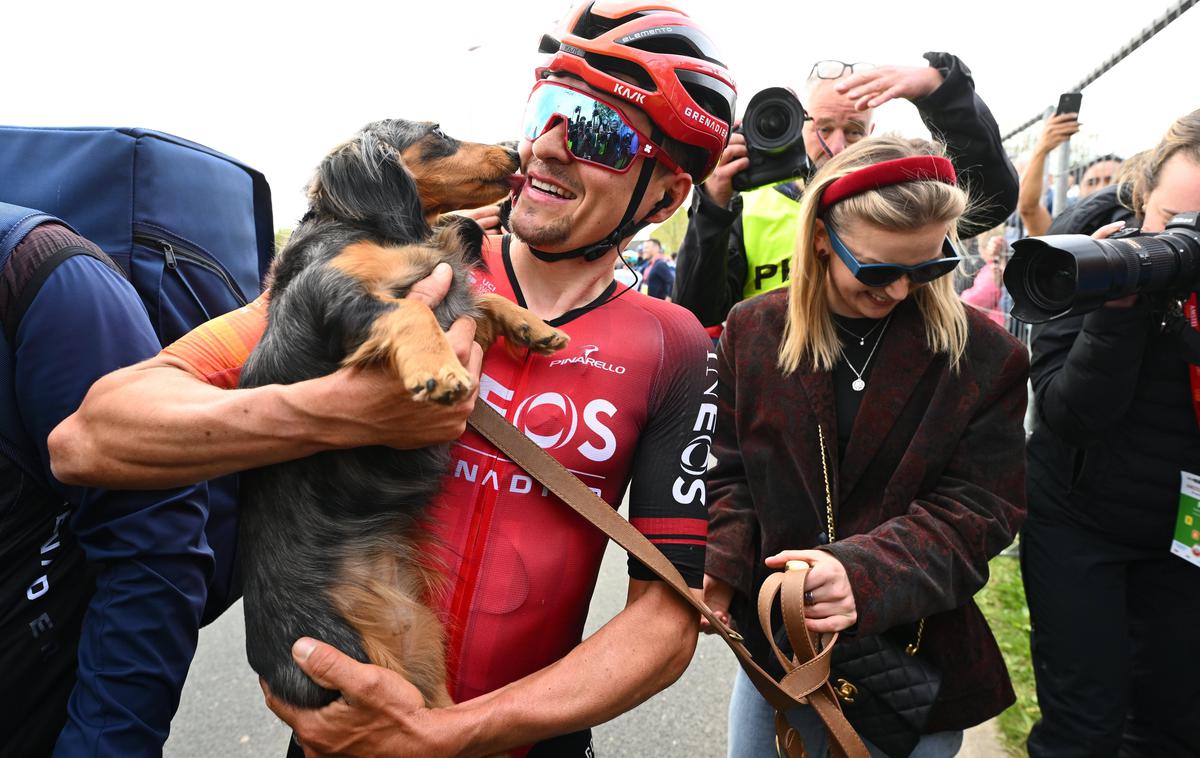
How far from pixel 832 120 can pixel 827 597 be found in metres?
2.08

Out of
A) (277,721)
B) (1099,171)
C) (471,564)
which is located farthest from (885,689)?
(1099,171)

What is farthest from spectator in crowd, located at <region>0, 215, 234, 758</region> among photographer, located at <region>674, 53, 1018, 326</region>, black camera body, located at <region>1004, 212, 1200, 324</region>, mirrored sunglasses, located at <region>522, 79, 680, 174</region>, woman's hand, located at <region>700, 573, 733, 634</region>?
black camera body, located at <region>1004, 212, 1200, 324</region>

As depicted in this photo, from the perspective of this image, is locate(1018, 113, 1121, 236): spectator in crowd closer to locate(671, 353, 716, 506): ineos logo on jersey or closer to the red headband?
the red headband

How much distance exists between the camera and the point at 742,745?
2264 millimetres

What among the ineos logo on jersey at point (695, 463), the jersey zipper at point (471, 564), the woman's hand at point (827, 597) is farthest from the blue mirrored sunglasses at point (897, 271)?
the jersey zipper at point (471, 564)

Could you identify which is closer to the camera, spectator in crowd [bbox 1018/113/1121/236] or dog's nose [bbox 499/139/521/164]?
dog's nose [bbox 499/139/521/164]

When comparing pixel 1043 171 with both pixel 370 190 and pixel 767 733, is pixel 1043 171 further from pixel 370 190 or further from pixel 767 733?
pixel 370 190

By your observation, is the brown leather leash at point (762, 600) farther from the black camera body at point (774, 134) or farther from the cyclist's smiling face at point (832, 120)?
the cyclist's smiling face at point (832, 120)

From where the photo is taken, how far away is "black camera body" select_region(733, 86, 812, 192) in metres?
2.55

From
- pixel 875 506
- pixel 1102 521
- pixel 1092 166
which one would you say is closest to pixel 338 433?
pixel 875 506

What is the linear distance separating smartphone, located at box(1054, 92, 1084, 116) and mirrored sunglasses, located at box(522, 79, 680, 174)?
11.2ft

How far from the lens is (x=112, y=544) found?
1.52 m

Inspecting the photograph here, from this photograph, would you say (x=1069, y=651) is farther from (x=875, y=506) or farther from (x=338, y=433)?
(x=338, y=433)

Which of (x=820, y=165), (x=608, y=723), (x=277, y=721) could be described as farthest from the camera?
(x=608, y=723)
